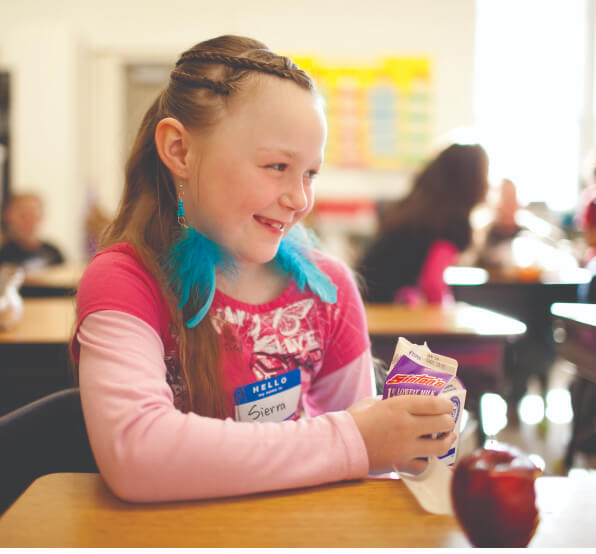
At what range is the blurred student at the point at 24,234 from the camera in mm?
3645

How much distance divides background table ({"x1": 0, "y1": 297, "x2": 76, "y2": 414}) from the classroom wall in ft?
12.5

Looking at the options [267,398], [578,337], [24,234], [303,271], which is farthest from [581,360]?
[24,234]

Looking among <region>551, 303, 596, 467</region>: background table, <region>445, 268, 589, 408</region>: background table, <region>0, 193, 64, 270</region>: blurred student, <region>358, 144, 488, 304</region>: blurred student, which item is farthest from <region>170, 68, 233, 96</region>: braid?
<region>0, 193, 64, 270</region>: blurred student

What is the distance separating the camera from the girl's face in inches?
28.7

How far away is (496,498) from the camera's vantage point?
0.45 m

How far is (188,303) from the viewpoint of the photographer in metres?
0.79

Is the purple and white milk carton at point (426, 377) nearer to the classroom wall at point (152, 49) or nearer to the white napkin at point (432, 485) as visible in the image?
the white napkin at point (432, 485)

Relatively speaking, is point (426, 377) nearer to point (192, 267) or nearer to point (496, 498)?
point (496, 498)

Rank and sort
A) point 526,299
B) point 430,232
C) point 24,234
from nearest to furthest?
point 430,232 → point 526,299 → point 24,234

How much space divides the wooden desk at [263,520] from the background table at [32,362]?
96 cm

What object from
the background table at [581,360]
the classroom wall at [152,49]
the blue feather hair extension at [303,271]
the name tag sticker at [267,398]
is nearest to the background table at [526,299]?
the background table at [581,360]

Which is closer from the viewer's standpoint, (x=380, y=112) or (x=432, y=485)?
(x=432, y=485)

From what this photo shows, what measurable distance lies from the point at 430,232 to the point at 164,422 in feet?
6.87

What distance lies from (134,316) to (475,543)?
0.42m
